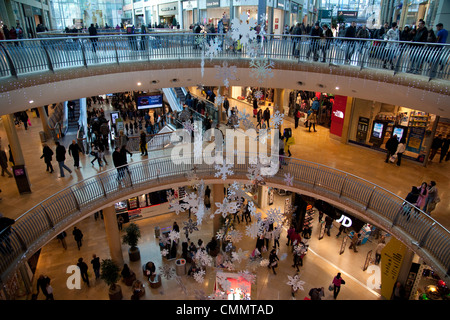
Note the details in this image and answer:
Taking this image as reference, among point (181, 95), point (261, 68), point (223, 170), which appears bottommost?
point (223, 170)

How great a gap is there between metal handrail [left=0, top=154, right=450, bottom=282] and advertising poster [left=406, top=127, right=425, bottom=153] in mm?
3893

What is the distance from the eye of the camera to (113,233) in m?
13.2

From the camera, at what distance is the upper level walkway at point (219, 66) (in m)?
9.14

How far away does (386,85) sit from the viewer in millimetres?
10461

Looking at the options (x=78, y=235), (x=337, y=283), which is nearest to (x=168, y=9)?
(x=78, y=235)

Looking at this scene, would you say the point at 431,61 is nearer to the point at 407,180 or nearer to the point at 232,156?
the point at 407,180

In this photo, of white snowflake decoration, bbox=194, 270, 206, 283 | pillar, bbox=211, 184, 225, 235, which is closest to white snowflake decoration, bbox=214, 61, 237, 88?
pillar, bbox=211, 184, 225, 235

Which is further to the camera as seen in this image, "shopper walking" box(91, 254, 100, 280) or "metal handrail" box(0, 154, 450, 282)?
"shopper walking" box(91, 254, 100, 280)

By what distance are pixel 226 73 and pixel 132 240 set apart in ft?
27.3

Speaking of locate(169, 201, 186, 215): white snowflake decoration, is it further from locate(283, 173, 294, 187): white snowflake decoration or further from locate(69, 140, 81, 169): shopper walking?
locate(283, 173, 294, 187): white snowflake decoration

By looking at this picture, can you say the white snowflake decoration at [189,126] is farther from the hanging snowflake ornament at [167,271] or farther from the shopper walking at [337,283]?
the shopper walking at [337,283]

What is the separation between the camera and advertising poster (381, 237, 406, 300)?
1122 centimetres

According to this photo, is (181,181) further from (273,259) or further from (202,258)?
(273,259)
